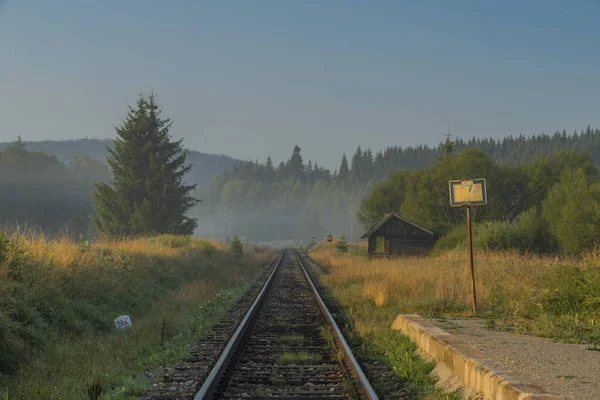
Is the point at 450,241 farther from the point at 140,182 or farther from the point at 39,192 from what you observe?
the point at 39,192

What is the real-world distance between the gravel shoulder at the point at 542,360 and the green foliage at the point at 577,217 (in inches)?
1827

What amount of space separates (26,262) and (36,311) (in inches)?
62.1

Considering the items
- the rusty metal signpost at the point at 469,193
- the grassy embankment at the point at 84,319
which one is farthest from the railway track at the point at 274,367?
the rusty metal signpost at the point at 469,193

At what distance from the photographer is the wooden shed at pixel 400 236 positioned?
146ft

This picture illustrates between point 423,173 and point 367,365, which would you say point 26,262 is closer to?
point 367,365

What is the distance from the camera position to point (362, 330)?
10.5m

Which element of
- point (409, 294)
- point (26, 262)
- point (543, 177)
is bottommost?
point (409, 294)

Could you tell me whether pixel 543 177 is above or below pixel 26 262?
above

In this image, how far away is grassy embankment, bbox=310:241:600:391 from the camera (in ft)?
29.9

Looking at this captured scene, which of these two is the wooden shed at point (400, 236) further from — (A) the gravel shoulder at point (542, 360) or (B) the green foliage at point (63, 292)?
(A) the gravel shoulder at point (542, 360)

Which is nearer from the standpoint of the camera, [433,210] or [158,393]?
[158,393]

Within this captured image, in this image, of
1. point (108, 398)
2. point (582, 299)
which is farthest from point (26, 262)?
point (582, 299)

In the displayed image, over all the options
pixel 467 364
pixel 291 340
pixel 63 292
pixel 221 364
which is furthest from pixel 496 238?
pixel 221 364

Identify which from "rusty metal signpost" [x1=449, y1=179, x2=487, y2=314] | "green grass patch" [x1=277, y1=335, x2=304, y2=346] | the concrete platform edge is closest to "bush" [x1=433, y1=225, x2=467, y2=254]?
"rusty metal signpost" [x1=449, y1=179, x2=487, y2=314]
